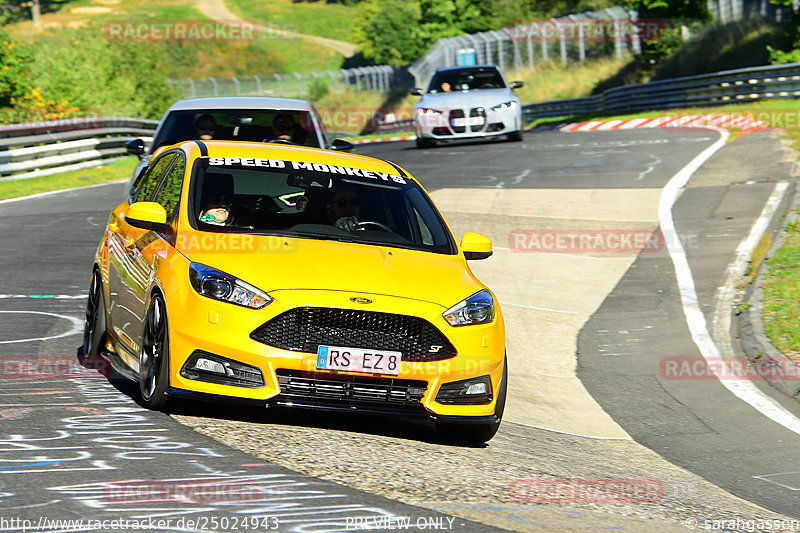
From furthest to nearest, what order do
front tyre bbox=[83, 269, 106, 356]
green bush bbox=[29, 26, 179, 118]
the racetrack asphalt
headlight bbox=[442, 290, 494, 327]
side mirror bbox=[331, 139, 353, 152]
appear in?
green bush bbox=[29, 26, 179, 118], side mirror bbox=[331, 139, 353, 152], front tyre bbox=[83, 269, 106, 356], headlight bbox=[442, 290, 494, 327], the racetrack asphalt

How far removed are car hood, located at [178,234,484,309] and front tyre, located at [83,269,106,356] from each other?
1535 millimetres

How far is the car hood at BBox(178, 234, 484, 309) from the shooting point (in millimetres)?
6758

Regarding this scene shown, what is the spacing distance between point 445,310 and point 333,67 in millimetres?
118837

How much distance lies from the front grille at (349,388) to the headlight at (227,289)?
1.33 ft

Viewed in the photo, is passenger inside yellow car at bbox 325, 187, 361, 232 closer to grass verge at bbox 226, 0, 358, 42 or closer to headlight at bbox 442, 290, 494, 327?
headlight at bbox 442, 290, 494, 327

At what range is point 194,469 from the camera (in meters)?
5.59

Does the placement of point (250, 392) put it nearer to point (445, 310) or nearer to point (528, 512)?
point (445, 310)

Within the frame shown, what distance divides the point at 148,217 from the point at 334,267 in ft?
4.07

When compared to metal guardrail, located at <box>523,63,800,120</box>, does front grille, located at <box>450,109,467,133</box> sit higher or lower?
higher

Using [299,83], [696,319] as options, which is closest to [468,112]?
[696,319]

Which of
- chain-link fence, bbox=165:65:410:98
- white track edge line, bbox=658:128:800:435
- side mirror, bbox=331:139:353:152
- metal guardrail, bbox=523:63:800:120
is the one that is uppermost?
side mirror, bbox=331:139:353:152

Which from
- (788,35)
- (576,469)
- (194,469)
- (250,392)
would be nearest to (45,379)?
A: (250,392)

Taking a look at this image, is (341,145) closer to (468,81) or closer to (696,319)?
(696,319)

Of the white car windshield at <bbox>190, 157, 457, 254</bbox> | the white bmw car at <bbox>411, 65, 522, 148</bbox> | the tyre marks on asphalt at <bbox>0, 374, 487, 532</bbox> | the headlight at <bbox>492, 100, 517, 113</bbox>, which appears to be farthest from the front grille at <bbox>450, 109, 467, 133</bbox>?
the tyre marks on asphalt at <bbox>0, 374, 487, 532</bbox>
